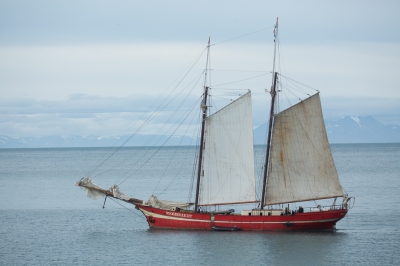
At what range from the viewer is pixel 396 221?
86000mm

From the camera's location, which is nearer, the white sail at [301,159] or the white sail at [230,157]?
the white sail at [230,157]

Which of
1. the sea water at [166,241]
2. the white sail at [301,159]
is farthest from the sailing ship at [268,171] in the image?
the sea water at [166,241]

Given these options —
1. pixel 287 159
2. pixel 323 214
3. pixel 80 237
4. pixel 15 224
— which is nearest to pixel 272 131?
pixel 287 159

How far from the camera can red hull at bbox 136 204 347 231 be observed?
76500mm

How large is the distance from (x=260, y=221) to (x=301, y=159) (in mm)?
8060

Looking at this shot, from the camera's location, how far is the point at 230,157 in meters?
77.8

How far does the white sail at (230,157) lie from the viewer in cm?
7738

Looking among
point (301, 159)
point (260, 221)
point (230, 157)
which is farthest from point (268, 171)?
point (260, 221)

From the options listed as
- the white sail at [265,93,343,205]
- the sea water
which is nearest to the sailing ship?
the white sail at [265,93,343,205]

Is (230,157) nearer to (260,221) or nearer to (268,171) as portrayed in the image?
(268,171)

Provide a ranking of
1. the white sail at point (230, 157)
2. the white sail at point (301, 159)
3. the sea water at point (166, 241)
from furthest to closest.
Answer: the white sail at point (301, 159)
the white sail at point (230, 157)
the sea water at point (166, 241)

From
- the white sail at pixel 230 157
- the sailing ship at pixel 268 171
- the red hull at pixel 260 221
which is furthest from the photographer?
the white sail at pixel 230 157

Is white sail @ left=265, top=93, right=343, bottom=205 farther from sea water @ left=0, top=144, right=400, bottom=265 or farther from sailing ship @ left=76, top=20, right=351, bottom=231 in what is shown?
sea water @ left=0, top=144, right=400, bottom=265

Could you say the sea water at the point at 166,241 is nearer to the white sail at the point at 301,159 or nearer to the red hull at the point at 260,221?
the red hull at the point at 260,221
